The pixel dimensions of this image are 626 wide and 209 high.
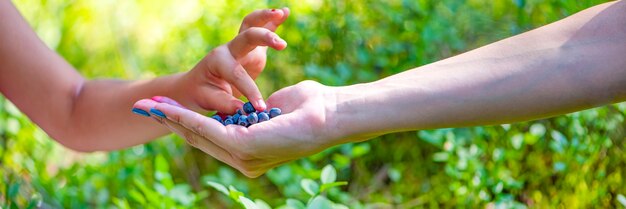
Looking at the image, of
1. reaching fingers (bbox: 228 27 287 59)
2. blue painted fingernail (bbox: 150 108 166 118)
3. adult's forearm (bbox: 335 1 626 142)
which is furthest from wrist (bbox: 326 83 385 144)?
blue painted fingernail (bbox: 150 108 166 118)

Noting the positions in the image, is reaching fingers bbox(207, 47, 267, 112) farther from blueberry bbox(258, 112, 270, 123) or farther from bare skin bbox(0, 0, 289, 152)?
bare skin bbox(0, 0, 289, 152)

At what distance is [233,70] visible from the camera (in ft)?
3.93

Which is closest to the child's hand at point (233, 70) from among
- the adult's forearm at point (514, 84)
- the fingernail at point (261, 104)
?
the fingernail at point (261, 104)

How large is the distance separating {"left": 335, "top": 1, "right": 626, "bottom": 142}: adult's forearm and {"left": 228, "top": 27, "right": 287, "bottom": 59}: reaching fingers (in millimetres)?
111

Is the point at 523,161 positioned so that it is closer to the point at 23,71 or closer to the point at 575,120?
the point at 575,120

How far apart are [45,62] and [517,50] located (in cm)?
76

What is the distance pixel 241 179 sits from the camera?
78.5 inches

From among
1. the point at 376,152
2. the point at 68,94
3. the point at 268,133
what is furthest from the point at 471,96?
the point at 376,152

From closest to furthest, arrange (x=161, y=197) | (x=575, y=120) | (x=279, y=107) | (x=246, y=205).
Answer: (x=246, y=205) → (x=279, y=107) → (x=161, y=197) → (x=575, y=120)

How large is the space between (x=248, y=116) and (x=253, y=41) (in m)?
0.09

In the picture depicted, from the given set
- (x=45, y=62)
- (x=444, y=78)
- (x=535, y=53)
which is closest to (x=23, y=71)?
(x=45, y=62)

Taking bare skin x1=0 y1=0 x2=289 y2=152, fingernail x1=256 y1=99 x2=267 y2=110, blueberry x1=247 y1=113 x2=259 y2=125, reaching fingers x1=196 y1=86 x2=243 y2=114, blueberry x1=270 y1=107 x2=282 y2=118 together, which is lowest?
bare skin x1=0 y1=0 x2=289 y2=152

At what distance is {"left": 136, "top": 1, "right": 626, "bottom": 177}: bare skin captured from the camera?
109 cm

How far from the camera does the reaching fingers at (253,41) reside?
1134 millimetres
